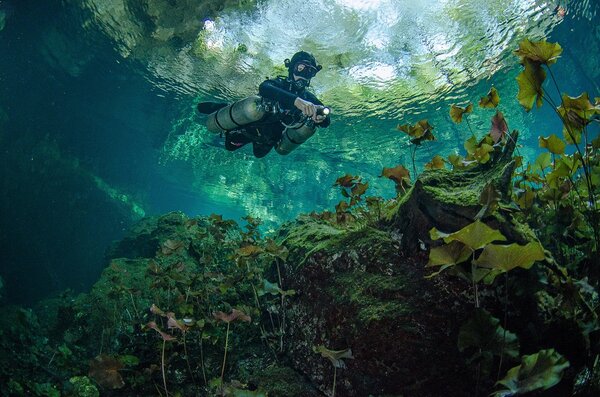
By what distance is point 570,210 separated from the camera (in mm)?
2297

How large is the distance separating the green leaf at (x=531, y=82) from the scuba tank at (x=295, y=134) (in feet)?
14.1

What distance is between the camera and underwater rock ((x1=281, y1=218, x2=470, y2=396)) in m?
2.02

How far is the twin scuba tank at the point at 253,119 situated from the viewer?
20.5 feet

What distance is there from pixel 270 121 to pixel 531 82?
5452mm

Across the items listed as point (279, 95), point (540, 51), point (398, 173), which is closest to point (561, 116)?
point (540, 51)

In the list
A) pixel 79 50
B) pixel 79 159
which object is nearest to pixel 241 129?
pixel 79 50

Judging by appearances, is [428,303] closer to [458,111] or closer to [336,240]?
[336,240]

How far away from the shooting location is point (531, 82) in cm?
204

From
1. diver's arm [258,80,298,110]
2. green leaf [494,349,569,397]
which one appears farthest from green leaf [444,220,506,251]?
diver's arm [258,80,298,110]

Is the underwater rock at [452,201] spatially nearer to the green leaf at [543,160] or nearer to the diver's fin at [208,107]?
the green leaf at [543,160]

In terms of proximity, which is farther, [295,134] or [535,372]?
[295,134]

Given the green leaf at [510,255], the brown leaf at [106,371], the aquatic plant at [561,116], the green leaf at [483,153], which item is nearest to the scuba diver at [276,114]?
the green leaf at [483,153]

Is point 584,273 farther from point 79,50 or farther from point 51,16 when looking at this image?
point 79,50

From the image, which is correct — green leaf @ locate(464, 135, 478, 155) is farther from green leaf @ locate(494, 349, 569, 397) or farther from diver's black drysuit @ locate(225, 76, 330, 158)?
diver's black drysuit @ locate(225, 76, 330, 158)
